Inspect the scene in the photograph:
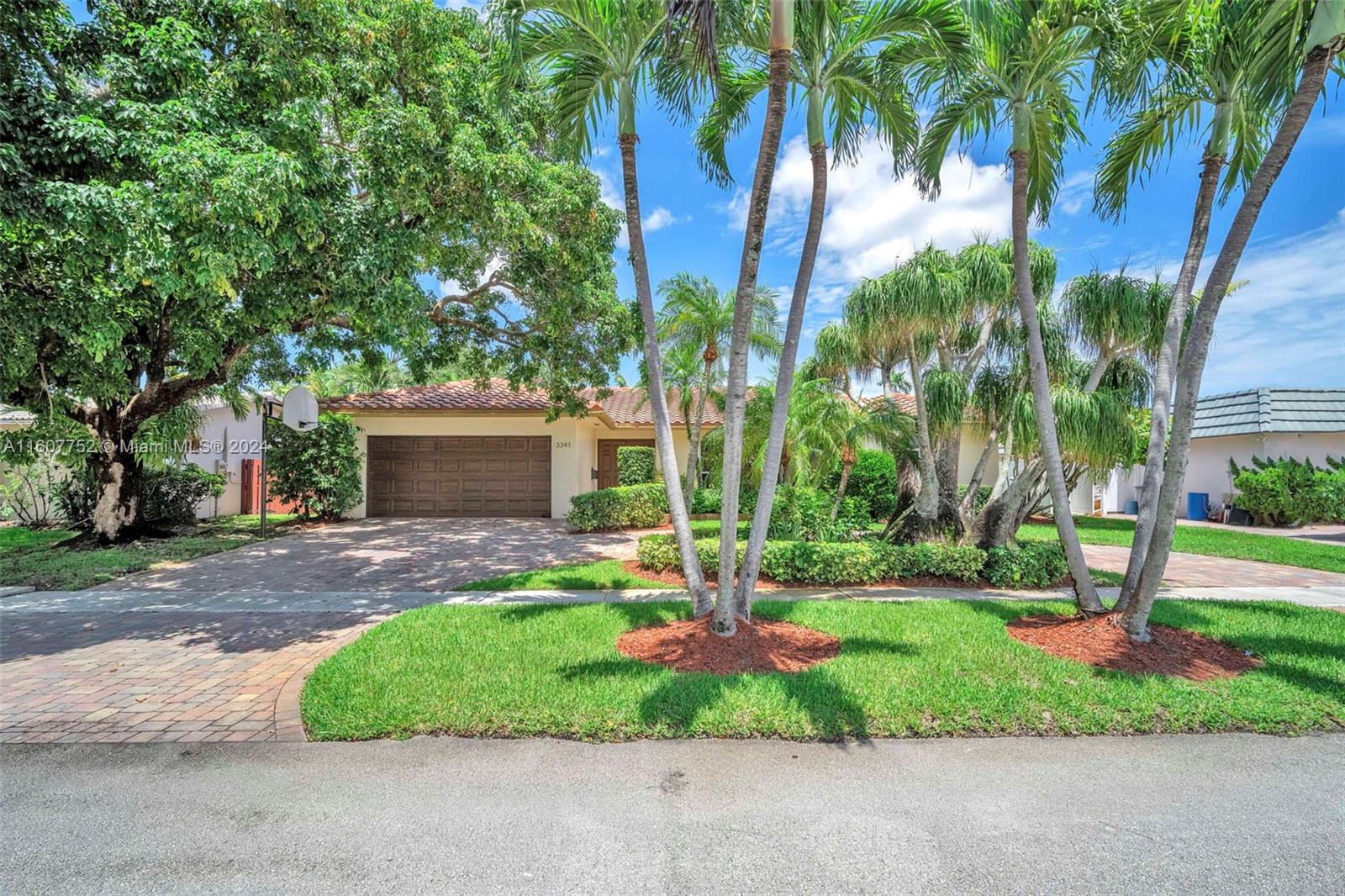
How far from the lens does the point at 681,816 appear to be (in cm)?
322

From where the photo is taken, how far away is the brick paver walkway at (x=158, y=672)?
430 centimetres

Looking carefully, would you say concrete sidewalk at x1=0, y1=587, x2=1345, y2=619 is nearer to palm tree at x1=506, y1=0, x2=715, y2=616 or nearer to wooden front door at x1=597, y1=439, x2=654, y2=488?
palm tree at x1=506, y1=0, x2=715, y2=616

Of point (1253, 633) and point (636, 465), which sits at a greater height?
point (636, 465)

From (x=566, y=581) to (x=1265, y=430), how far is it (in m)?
21.8

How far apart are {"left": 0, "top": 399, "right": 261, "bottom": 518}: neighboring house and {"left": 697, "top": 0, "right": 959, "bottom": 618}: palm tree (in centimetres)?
1632

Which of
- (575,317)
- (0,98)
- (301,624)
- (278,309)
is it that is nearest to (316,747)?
(301,624)

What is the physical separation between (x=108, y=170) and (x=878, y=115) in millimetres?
8335

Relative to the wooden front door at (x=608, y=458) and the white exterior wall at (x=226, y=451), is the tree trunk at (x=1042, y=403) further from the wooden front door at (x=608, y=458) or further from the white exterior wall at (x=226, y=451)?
the white exterior wall at (x=226, y=451)

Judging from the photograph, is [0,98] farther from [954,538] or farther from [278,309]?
[954,538]

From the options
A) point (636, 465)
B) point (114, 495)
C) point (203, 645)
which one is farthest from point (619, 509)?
point (114, 495)

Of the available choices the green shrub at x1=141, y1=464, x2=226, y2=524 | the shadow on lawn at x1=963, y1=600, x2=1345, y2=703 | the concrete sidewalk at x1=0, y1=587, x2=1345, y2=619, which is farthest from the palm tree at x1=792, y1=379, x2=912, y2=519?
the green shrub at x1=141, y1=464, x2=226, y2=524

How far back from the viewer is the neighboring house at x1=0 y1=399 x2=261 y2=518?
16.3 m

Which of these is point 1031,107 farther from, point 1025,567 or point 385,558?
point 385,558

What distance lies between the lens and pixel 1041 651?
5629 millimetres
